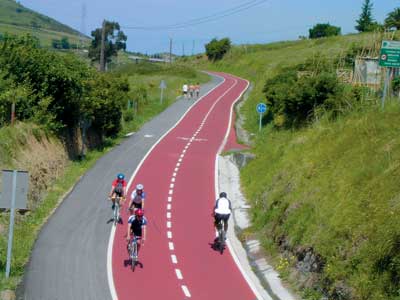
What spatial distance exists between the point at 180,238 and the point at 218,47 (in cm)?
9793

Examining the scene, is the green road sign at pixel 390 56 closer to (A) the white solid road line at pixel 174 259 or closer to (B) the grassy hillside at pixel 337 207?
(B) the grassy hillside at pixel 337 207

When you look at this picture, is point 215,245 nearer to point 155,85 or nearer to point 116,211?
point 116,211

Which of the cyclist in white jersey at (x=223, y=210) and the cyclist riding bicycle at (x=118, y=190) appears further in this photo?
the cyclist riding bicycle at (x=118, y=190)

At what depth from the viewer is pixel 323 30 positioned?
13012 centimetres

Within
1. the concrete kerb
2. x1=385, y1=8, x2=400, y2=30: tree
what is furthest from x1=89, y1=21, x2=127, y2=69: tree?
the concrete kerb

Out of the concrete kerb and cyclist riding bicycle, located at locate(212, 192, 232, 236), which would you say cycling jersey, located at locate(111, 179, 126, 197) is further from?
cyclist riding bicycle, located at locate(212, 192, 232, 236)

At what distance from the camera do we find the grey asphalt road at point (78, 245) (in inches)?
623

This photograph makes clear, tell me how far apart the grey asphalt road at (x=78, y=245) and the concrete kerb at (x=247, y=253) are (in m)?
4.00

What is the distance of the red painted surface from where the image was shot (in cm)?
1642

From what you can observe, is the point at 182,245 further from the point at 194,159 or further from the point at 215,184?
the point at 194,159

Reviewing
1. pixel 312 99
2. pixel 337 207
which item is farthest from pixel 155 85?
pixel 337 207

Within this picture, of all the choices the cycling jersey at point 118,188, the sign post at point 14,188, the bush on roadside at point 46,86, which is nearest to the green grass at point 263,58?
the bush on roadside at point 46,86

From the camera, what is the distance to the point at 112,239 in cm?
2061

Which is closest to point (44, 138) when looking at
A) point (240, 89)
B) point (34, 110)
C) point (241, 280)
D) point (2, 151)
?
point (34, 110)
